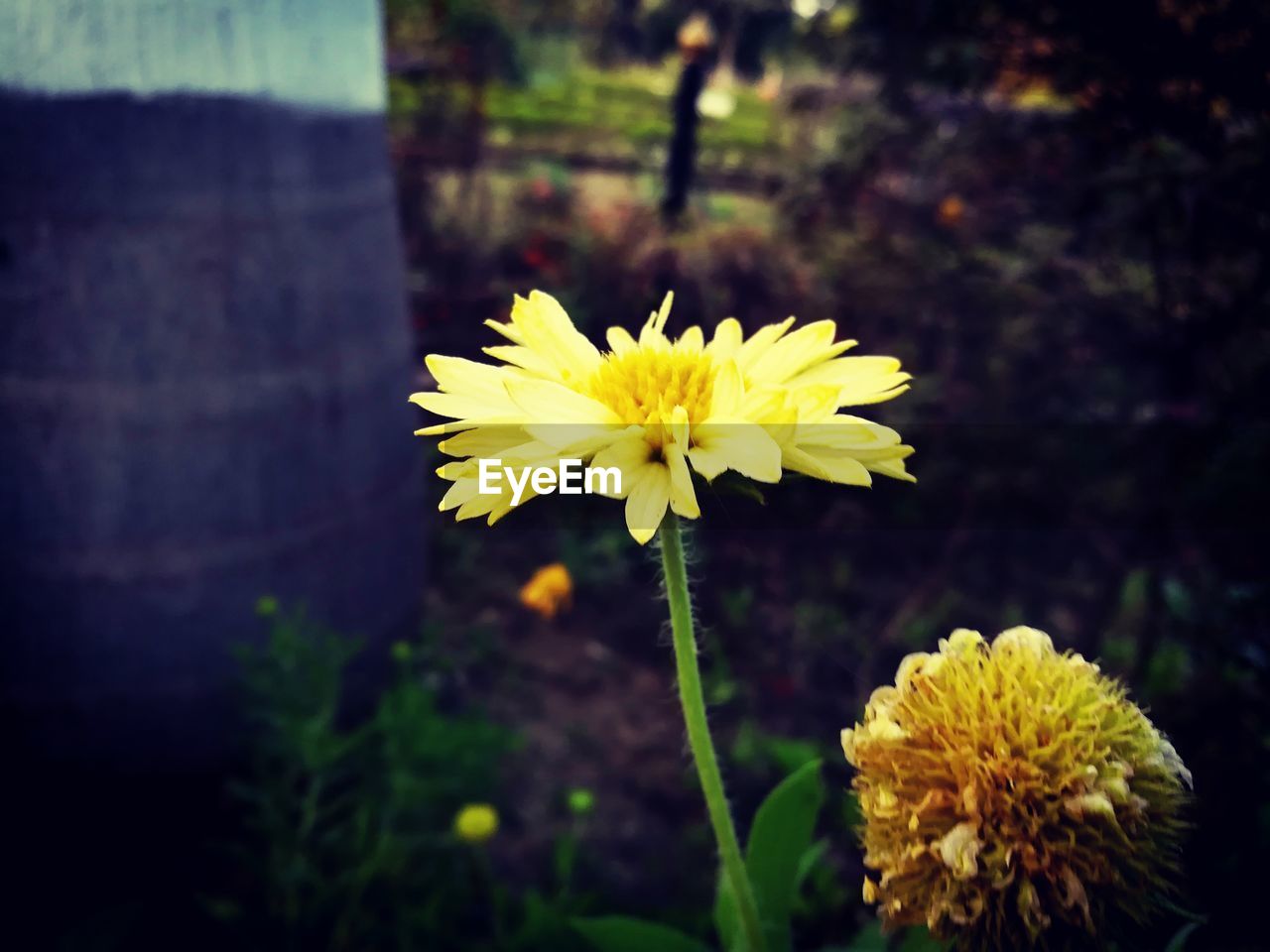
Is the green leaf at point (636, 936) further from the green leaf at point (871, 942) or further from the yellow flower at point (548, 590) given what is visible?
the yellow flower at point (548, 590)

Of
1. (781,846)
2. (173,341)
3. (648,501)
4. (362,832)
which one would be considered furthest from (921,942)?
(173,341)

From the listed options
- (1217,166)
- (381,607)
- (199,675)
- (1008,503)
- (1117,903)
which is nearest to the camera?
(1117,903)

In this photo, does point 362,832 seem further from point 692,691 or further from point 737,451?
point 737,451

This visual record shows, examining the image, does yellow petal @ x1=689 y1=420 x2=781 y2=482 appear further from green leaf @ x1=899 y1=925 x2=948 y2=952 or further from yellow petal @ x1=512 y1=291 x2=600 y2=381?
green leaf @ x1=899 y1=925 x2=948 y2=952

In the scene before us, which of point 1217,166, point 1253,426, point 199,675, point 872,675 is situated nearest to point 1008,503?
point 872,675

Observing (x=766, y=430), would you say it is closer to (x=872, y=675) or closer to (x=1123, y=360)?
(x=872, y=675)

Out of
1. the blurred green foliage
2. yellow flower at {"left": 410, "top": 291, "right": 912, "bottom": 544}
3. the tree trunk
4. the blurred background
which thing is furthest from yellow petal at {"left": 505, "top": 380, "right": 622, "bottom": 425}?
the tree trunk

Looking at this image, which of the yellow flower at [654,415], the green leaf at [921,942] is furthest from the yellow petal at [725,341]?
the green leaf at [921,942]
